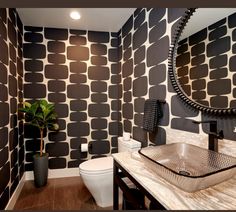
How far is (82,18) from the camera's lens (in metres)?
2.46

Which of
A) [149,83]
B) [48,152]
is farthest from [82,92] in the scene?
[149,83]

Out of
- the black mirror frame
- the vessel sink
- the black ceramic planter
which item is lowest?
the black ceramic planter

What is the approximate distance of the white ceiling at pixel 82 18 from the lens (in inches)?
88.4

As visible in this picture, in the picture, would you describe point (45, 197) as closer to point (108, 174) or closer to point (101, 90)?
point (108, 174)

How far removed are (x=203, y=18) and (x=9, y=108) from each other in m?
2.01

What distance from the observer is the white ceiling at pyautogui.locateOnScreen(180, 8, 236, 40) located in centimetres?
109

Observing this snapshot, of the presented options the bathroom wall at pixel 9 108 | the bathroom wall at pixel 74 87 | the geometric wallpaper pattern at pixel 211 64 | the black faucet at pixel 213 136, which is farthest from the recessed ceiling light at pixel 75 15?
the black faucet at pixel 213 136

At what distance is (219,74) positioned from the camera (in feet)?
3.66

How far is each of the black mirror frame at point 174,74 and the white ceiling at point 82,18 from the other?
1050 mm

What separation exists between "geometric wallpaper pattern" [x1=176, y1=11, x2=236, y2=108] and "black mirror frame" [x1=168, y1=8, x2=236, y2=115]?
3 cm

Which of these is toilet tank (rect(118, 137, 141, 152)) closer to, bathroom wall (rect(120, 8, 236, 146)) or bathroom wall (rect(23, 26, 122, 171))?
bathroom wall (rect(120, 8, 236, 146))

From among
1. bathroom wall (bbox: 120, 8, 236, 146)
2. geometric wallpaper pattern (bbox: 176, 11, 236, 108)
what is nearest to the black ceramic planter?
bathroom wall (bbox: 120, 8, 236, 146)

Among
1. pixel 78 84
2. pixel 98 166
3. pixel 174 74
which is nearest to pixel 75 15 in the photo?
pixel 78 84

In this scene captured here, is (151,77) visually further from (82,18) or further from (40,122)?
(40,122)
